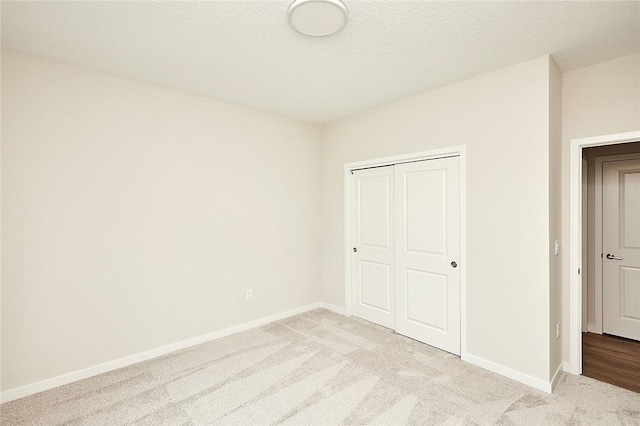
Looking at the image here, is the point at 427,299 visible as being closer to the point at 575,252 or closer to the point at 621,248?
the point at 575,252

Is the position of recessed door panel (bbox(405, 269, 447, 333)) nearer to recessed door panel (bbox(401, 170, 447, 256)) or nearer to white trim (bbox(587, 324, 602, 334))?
recessed door panel (bbox(401, 170, 447, 256))

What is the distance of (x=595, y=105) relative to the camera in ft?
8.56

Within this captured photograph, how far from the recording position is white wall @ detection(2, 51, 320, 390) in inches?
95.9

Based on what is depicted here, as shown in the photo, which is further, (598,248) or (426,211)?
(598,248)

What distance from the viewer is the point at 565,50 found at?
2398mm

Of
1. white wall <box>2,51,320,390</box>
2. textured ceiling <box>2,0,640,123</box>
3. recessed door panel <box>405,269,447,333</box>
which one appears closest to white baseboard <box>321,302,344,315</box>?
white wall <box>2,51,320,390</box>

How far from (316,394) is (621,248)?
3716 mm

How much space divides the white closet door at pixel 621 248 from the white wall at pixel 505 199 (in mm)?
1825

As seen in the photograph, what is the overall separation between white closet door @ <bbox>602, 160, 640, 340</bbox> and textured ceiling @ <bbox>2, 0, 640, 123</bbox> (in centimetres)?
164

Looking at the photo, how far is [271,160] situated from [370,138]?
50.5 inches

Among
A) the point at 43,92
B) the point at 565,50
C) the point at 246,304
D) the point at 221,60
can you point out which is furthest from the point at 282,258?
the point at 565,50

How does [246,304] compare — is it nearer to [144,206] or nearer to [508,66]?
[144,206]

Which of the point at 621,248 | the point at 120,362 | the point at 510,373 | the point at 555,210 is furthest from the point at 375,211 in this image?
the point at 120,362

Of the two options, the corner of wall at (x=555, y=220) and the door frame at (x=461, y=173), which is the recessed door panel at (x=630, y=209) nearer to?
the corner of wall at (x=555, y=220)
